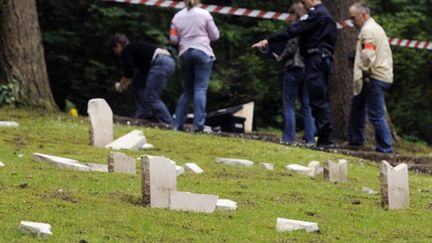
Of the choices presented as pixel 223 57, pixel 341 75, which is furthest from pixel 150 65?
pixel 223 57

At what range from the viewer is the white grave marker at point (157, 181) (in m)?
7.27

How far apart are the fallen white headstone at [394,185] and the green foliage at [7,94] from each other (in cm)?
924

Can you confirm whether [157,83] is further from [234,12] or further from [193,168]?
[193,168]

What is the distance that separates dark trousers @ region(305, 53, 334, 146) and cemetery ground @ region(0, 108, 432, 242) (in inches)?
90.2

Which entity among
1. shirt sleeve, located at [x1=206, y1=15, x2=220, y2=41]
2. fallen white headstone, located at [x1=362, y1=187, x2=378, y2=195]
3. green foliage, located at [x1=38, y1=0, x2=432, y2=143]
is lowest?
green foliage, located at [x1=38, y1=0, x2=432, y2=143]

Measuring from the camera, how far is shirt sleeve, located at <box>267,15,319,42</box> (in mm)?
14391

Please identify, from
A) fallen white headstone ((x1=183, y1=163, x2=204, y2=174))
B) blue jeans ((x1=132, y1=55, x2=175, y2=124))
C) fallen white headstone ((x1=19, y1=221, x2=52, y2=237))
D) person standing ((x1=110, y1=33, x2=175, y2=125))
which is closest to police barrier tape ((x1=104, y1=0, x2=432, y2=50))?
person standing ((x1=110, y1=33, x2=175, y2=125))

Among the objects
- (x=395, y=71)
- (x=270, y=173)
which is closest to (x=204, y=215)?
(x=270, y=173)

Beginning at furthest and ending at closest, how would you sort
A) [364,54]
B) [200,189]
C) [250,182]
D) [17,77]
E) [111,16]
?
1. [111,16]
2. [17,77]
3. [364,54]
4. [250,182]
5. [200,189]

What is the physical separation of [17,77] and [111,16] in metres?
9.46

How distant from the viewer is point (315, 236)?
6.79 meters

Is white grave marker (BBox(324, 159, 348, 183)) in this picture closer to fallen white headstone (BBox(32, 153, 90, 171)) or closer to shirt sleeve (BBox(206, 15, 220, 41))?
fallen white headstone (BBox(32, 153, 90, 171))

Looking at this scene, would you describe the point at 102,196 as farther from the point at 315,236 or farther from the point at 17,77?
the point at 17,77

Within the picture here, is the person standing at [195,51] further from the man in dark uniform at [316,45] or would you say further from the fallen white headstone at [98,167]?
the fallen white headstone at [98,167]
